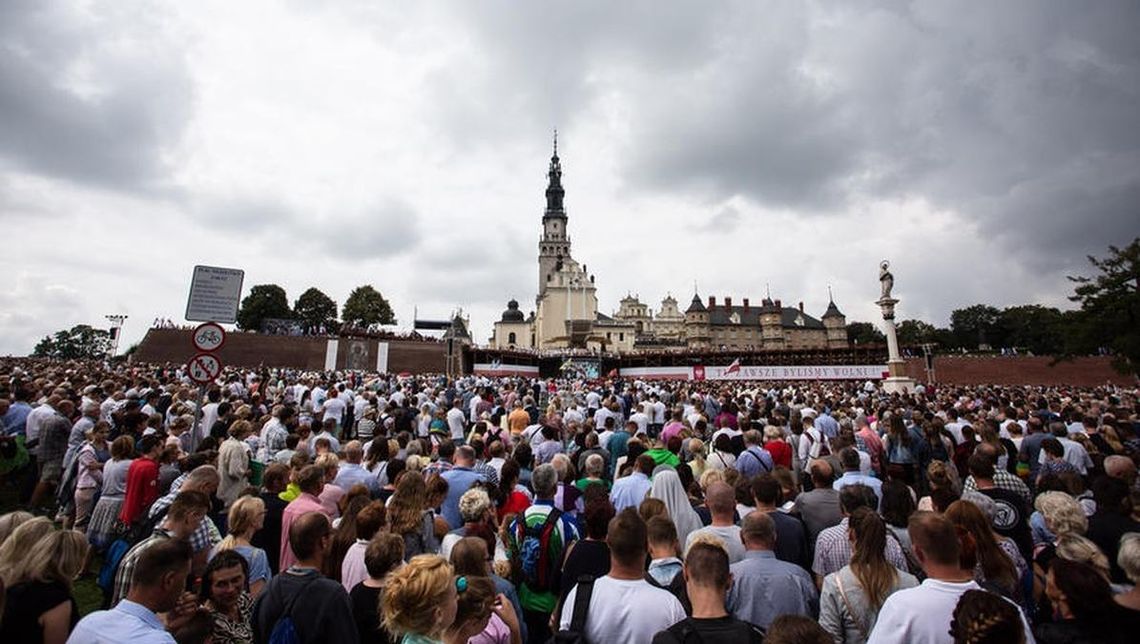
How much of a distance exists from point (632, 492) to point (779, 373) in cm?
4471

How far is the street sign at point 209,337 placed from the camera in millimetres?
8195

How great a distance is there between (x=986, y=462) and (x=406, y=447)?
7594 mm

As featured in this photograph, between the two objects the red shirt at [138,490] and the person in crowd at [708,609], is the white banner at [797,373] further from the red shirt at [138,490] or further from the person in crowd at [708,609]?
the person in crowd at [708,609]

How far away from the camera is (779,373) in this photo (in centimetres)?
4594

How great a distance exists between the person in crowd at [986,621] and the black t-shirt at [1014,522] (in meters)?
3.23

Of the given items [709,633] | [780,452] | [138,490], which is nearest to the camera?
[709,633]

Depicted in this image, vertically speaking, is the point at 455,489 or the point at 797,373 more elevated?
the point at 797,373

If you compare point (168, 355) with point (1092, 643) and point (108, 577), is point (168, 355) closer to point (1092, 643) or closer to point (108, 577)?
point (108, 577)

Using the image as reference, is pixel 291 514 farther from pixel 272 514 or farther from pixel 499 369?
pixel 499 369

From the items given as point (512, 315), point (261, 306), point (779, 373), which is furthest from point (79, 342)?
point (779, 373)

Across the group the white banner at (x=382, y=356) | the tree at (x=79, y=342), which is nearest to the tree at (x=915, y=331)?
the white banner at (x=382, y=356)

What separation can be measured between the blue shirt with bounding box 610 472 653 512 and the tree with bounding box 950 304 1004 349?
11014 cm

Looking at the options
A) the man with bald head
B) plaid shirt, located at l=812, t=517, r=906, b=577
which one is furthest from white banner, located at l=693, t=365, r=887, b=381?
the man with bald head

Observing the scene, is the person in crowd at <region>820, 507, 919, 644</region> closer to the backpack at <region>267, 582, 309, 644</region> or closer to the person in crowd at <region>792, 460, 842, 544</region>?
the person in crowd at <region>792, 460, 842, 544</region>
